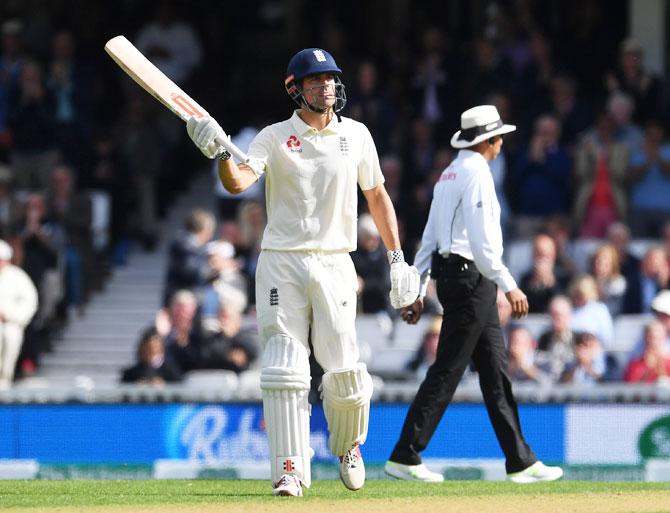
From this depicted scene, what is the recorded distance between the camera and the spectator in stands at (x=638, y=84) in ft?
53.8

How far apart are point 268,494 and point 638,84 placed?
8.71m

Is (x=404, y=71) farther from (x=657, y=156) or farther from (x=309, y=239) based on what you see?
(x=309, y=239)

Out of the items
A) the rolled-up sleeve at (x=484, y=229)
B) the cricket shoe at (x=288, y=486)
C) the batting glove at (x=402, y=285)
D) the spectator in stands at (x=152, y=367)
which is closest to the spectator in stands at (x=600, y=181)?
the spectator in stands at (x=152, y=367)

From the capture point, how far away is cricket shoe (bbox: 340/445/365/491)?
352 inches

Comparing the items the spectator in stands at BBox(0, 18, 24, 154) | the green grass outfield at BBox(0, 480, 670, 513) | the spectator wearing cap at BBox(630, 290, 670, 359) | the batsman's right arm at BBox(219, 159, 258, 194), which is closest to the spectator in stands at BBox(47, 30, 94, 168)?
the spectator in stands at BBox(0, 18, 24, 154)

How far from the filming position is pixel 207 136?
8.27 metres

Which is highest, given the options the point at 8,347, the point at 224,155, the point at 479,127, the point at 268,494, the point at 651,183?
the point at 651,183

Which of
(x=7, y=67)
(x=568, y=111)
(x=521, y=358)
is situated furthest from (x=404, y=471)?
(x=7, y=67)

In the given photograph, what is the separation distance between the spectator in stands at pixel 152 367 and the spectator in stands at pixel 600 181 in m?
4.28

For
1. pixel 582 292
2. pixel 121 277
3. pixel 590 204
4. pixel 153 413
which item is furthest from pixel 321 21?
pixel 153 413

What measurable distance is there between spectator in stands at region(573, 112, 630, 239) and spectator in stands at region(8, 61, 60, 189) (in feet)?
18.2

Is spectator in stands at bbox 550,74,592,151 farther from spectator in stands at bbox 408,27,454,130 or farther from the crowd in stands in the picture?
spectator in stands at bbox 408,27,454,130

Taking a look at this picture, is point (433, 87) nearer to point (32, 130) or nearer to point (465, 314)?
point (32, 130)

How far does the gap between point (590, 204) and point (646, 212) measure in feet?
2.18
